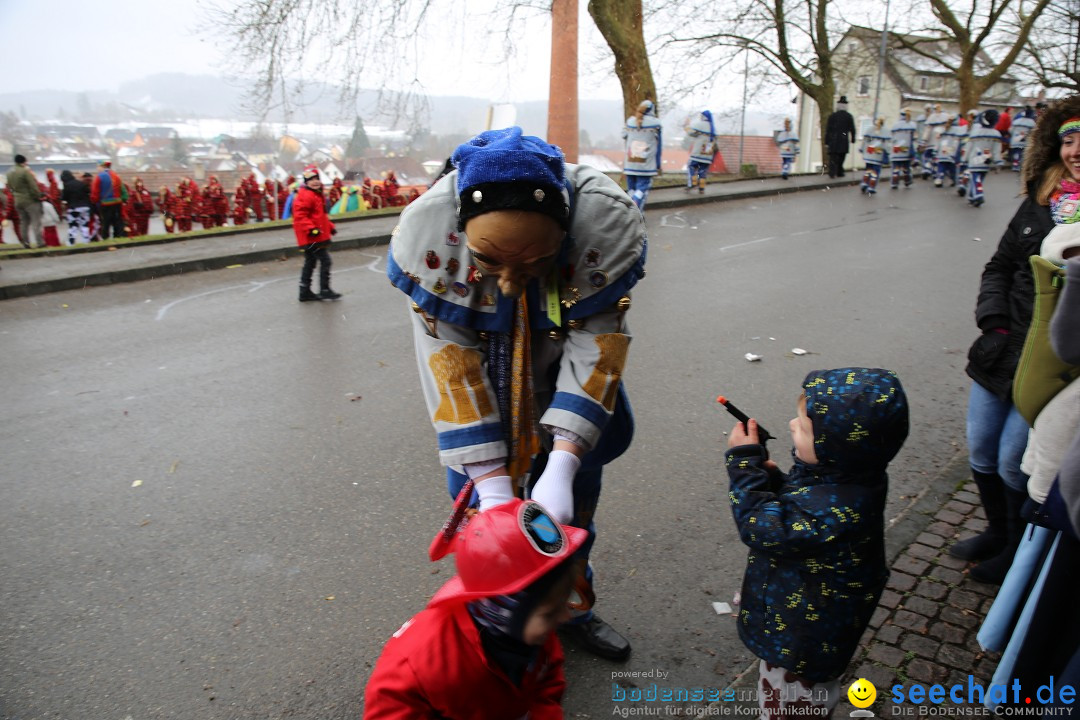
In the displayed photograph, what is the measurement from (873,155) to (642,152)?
24.7 feet

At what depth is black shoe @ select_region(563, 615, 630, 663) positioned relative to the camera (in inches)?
108

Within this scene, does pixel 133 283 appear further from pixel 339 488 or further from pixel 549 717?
pixel 549 717

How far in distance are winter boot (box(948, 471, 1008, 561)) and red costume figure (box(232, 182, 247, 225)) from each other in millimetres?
20105

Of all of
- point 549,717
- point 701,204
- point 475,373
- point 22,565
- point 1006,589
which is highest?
point 701,204

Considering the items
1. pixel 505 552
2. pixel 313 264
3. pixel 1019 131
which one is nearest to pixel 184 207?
pixel 313 264

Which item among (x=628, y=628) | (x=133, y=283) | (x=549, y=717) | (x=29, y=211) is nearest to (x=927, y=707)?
(x=628, y=628)

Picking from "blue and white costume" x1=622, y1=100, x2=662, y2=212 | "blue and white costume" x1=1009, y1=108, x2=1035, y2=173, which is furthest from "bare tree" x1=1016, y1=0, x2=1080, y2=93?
"blue and white costume" x1=622, y1=100, x2=662, y2=212

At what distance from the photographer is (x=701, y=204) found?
55.1 feet

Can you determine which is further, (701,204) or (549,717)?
(701,204)

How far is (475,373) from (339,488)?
2.34m

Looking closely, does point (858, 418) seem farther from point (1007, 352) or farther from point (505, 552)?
point (1007, 352)

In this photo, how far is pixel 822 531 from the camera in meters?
1.95

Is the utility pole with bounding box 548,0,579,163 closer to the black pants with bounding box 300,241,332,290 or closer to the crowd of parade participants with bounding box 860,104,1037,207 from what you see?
the crowd of parade participants with bounding box 860,104,1037,207

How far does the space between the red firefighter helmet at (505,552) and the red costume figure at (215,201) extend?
65.1 ft
